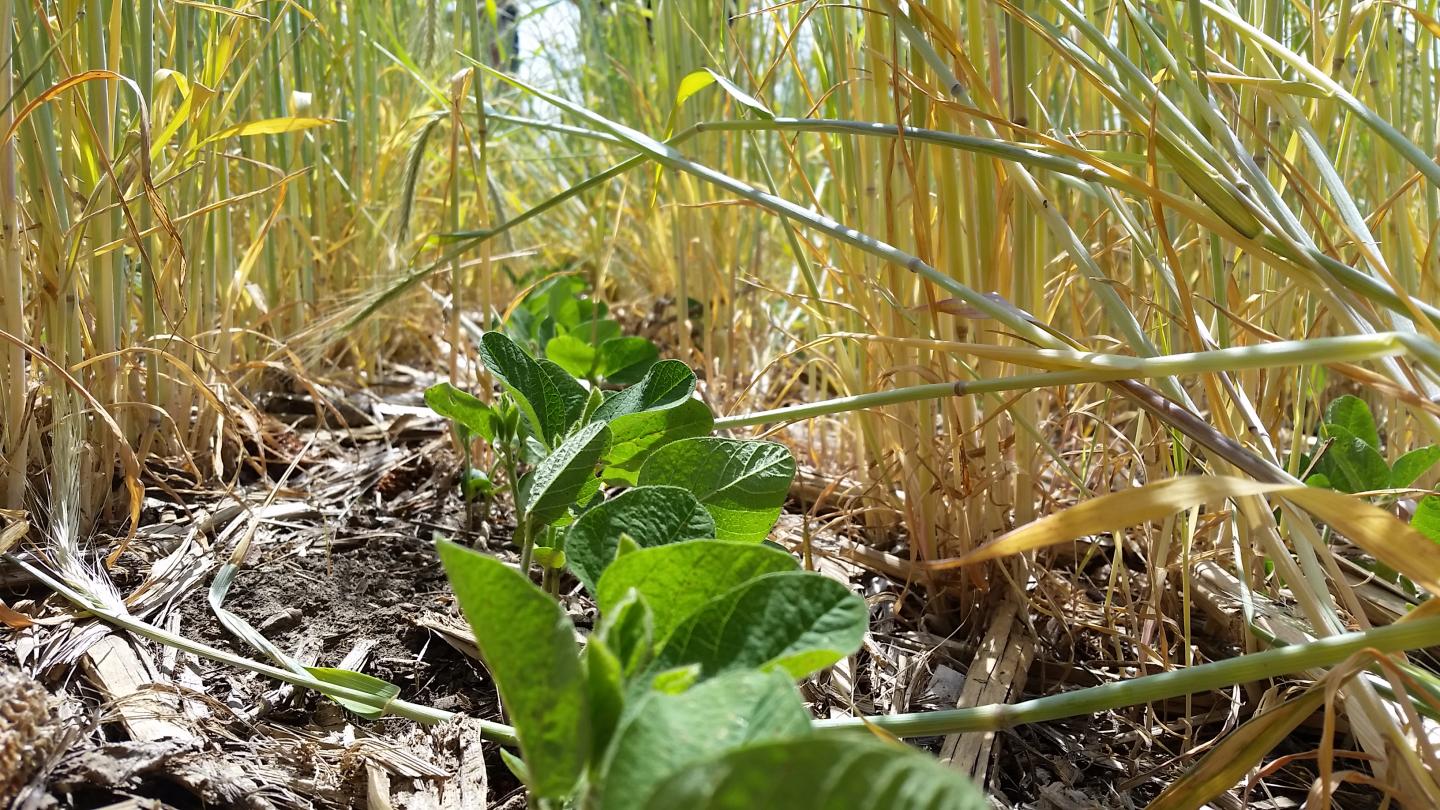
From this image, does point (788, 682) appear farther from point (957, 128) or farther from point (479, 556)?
point (957, 128)

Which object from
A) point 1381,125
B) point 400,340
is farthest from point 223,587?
point 400,340

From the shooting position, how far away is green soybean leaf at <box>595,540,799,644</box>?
1.37 feet

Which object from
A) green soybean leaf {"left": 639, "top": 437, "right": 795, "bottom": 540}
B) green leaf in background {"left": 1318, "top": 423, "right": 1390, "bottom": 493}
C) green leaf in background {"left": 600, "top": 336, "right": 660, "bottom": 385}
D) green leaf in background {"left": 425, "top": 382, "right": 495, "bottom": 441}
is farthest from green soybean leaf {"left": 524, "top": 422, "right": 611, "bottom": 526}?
green leaf in background {"left": 1318, "top": 423, "right": 1390, "bottom": 493}

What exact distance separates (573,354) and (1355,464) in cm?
75

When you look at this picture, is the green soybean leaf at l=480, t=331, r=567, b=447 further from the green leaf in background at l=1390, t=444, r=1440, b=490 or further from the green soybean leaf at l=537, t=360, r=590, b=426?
the green leaf in background at l=1390, t=444, r=1440, b=490

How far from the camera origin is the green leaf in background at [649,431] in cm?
65

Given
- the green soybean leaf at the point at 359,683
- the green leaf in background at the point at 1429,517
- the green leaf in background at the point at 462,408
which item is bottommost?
the green soybean leaf at the point at 359,683

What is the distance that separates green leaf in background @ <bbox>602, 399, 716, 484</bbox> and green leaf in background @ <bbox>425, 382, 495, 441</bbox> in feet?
0.37

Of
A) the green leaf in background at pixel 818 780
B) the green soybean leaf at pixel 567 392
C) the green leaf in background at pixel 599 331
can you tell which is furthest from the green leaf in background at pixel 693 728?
the green leaf in background at pixel 599 331

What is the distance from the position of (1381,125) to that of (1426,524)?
11.7 inches

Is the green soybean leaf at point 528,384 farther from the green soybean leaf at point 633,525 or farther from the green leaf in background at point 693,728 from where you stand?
the green leaf in background at point 693,728

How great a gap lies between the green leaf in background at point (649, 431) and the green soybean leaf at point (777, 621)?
26cm

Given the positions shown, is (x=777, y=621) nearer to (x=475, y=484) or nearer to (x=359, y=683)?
(x=359, y=683)

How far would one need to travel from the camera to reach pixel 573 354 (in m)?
1.09
